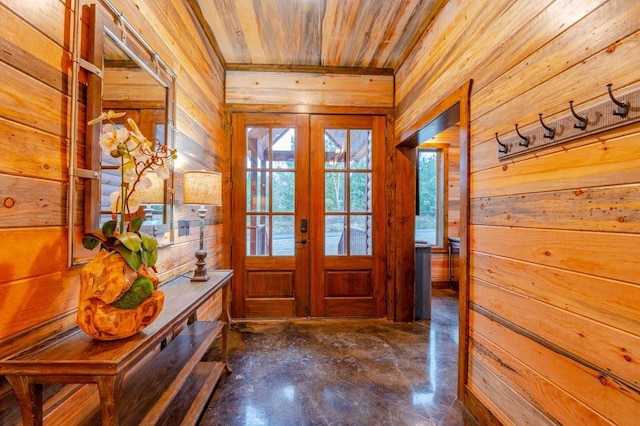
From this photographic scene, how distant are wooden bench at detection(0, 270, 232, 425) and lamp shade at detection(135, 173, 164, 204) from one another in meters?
0.55

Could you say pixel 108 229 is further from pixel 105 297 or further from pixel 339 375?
pixel 339 375

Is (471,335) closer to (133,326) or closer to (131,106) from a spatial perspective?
(133,326)

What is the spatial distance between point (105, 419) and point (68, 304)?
47 centimetres

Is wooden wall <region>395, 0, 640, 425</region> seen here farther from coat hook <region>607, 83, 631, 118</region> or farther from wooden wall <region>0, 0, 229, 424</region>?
wooden wall <region>0, 0, 229, 424</region>

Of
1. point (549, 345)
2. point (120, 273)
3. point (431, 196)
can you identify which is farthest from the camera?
point (431, 196)

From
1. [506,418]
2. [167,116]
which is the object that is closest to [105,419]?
[167,116]

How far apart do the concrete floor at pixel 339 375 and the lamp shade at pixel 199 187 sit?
4.39ft

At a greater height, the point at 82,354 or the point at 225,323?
the point at 82,354

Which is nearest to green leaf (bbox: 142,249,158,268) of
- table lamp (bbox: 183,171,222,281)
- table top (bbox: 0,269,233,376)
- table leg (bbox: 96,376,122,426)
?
table top (bbox: 0,269,233,376)

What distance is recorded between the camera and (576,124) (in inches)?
41.9

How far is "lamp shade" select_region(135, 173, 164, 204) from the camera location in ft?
5.12

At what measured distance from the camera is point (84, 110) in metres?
1.15

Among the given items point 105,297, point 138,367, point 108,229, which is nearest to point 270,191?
point 138,367

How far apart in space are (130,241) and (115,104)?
758 mm
